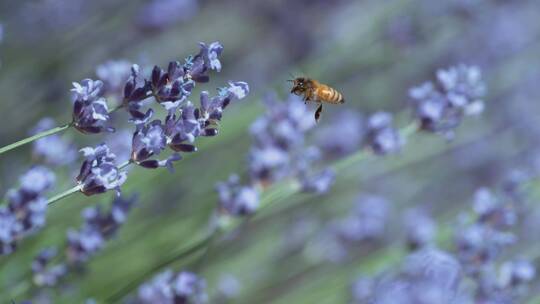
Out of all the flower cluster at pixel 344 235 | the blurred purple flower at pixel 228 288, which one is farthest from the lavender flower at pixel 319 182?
the flower cluster at pixel 344 235

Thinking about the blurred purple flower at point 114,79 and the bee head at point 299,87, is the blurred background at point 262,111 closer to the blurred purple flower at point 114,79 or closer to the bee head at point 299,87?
the blurred purple flower at point 114,79

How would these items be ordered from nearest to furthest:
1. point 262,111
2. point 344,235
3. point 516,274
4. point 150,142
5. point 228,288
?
point 150,142
point 516,274
point 228,288
point 262,111
point 344,235

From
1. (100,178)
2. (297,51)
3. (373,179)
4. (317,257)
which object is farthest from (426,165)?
(100,178)

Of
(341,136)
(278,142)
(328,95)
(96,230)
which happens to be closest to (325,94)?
(328,95)

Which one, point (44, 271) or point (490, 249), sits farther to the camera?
point (490, 249)

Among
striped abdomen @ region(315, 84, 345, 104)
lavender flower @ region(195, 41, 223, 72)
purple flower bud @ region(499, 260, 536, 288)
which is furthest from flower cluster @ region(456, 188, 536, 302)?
lavender flower @ region(195, 41, 223, 72)

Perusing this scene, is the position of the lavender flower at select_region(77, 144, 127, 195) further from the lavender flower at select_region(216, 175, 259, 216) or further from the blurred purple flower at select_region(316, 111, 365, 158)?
the blurred purple flower at select_region(316, 111, 365, 158)

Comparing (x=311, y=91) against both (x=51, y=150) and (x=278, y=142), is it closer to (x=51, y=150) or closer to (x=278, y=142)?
(x=278, y=142)
